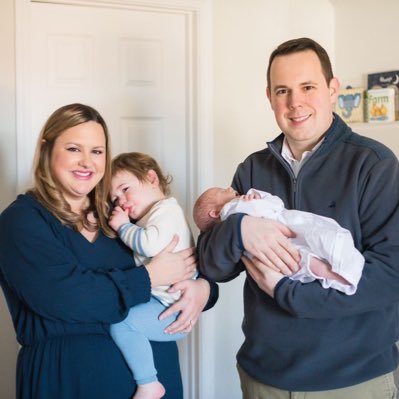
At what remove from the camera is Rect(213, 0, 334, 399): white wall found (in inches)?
108

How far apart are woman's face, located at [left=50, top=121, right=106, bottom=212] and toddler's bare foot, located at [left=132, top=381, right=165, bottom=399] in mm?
606

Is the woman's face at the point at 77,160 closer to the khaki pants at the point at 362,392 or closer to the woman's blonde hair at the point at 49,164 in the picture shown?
the woman's blonde hair at the point at 49,164

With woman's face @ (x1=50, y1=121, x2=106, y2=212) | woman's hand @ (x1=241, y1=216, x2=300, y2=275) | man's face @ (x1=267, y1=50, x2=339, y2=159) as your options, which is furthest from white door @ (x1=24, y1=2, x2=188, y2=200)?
woman's hand @ (x1=241, y1=216, x2=300, y2=275)

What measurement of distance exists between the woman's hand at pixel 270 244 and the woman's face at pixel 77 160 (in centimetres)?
48

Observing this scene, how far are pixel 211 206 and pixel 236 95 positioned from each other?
48.5 inches

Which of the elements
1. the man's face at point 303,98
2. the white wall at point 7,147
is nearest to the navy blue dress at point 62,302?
the man's face at point 303,98

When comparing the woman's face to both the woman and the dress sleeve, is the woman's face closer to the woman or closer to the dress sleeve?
the woman

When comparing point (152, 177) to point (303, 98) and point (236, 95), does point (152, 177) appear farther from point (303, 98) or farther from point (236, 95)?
point (236, 95)

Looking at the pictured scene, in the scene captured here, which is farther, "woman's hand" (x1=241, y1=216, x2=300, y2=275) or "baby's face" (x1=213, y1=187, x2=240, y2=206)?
"baby's face" (x1=213, y1=187, x2=240, y2=206)

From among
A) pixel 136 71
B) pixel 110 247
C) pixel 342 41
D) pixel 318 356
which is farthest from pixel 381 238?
pixel 342 41

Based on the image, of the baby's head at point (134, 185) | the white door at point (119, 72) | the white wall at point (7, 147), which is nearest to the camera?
the baby's head at point (134, 185)

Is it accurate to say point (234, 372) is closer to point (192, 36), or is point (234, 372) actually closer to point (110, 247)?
point (110, 247)

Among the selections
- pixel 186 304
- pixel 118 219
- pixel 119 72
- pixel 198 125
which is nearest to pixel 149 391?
pixel 186 304

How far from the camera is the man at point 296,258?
134 cm
